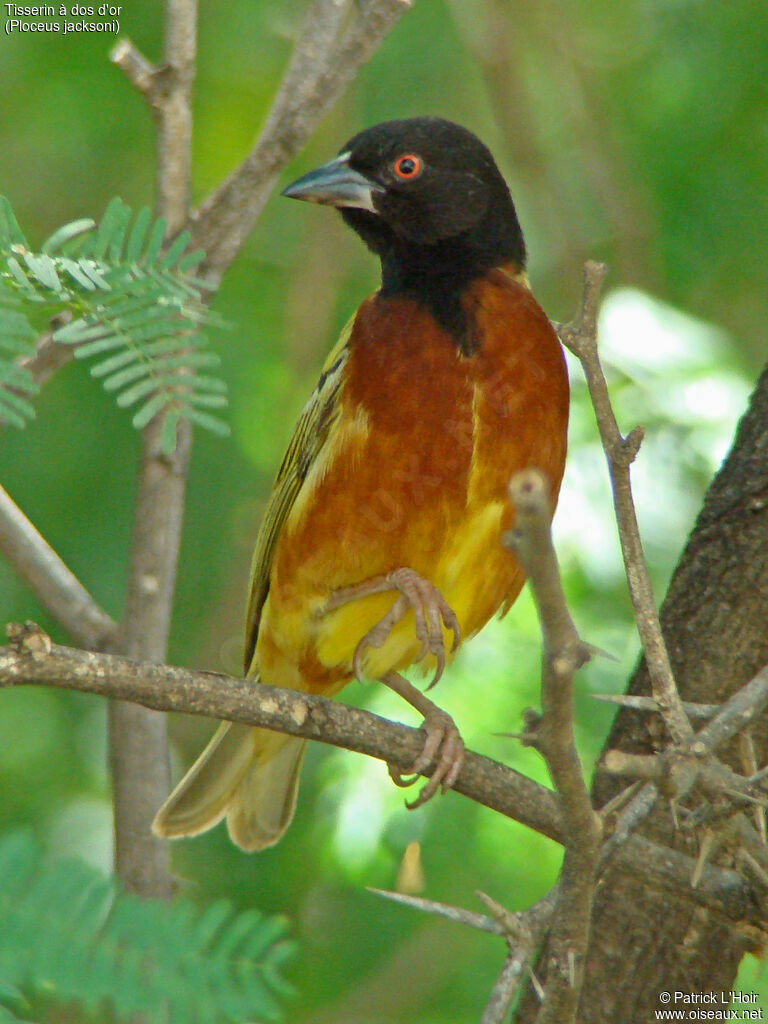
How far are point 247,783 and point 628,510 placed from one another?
6.61ft

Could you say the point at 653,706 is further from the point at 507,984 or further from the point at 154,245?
the point at 154,245

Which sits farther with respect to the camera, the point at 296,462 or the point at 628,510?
the point at 296,462

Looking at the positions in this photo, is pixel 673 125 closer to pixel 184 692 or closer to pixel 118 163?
pixel 118 163

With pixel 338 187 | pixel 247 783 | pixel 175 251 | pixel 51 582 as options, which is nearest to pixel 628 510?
pixel 175 251

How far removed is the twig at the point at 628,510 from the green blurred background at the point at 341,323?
1.61m

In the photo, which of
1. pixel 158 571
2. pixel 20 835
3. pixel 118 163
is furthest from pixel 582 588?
pixel 118 163

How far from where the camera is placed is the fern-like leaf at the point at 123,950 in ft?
6.20

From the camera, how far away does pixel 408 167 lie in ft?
12.2

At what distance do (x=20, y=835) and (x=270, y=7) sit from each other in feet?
13.5

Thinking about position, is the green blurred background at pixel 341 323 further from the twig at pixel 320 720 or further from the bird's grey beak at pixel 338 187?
the twig at pixel 320 720

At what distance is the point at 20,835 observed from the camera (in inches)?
78.0

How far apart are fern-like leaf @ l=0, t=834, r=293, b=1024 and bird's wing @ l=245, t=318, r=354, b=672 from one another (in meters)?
1.62

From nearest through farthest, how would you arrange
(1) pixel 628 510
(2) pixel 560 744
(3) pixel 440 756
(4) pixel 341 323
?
(2) pixel 560 744
(1) pixel 628 510
(3) pixel 440 756
(4) pixel 341 323

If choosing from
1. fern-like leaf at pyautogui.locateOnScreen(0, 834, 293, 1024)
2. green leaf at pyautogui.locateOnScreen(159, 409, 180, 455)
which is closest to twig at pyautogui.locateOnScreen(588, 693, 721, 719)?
fern-like leaf at pyautogui.locateOnScreen(0, 834, 293, 1024)
